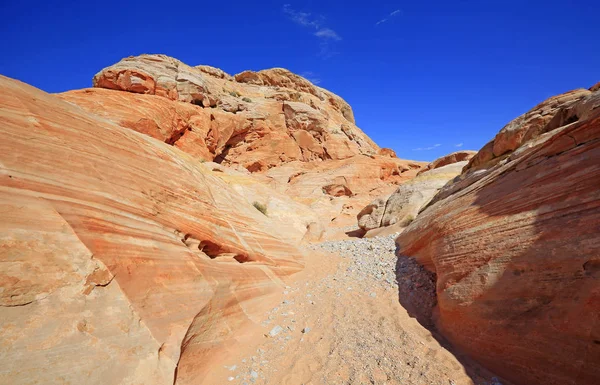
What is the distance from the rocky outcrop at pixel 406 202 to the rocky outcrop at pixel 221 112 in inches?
704

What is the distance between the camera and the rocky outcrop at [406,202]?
40.2ft

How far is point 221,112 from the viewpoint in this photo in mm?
30016

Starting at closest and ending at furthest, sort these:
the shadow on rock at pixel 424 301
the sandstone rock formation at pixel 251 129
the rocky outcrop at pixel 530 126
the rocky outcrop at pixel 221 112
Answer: the shadow on rock at pixel 424 301 < the rocky outcrop at pixel 530 126 < the rocky outcrop at pixel 221 112 < the sandstone rock formation at pixel 251 129

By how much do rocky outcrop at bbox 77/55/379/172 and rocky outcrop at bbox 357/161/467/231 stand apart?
17.9 meters

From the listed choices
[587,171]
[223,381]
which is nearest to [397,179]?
[587,171]

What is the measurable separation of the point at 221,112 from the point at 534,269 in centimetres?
3147

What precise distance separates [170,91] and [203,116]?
382cm

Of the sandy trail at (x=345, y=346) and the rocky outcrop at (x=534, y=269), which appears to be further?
the sandy trail at (x=345, y=346)

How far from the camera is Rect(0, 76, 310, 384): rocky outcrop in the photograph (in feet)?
9.15

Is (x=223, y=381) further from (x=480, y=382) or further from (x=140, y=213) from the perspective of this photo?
(x=480, y=382)

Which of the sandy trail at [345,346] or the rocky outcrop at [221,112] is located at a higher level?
the rocky outcrop at [221,112]

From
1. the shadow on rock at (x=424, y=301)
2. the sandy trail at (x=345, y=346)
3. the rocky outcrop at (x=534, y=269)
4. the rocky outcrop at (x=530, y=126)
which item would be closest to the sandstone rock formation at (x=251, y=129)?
the rocky outcrop at (x=530, y=126)

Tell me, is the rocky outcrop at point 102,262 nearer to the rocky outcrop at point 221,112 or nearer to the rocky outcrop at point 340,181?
the rocky outcrop at point 221,112

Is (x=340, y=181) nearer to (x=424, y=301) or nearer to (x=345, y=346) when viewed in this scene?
(x=424, y=301)
